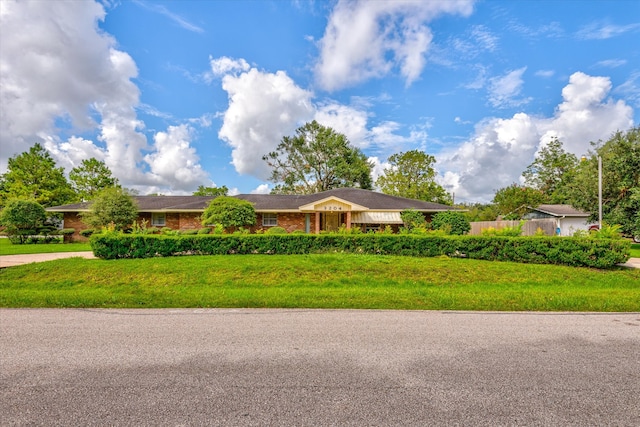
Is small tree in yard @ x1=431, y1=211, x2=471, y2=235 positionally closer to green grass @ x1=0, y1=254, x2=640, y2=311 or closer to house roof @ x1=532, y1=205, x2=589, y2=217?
green grass @ x1=0, y1=254, x2=640, y2=311

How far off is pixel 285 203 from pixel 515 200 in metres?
28.7

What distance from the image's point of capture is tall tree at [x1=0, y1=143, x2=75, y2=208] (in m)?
40.7

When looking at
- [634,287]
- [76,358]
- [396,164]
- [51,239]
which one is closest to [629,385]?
[76,358]

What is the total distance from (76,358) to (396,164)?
4280cm

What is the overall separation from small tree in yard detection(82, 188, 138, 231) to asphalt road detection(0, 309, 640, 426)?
1945 centimetres

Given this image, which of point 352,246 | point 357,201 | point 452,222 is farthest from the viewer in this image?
point 357,201

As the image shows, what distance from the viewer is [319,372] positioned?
369 centimetres

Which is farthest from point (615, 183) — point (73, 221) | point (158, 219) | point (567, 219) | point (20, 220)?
point (20, 220)

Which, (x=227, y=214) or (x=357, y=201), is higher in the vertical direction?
(x=357, y=201)

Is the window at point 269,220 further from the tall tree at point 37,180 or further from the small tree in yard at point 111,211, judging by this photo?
the tall tree at point 37,180

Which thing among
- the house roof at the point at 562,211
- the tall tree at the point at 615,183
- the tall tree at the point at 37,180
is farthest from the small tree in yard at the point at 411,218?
the tall tree at the point at 37,180

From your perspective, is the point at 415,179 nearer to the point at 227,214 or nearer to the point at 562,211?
the point at 562,211

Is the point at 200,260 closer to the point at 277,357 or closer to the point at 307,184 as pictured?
the point at 277,357

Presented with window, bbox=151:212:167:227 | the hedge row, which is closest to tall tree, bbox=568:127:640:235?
the hedge row
